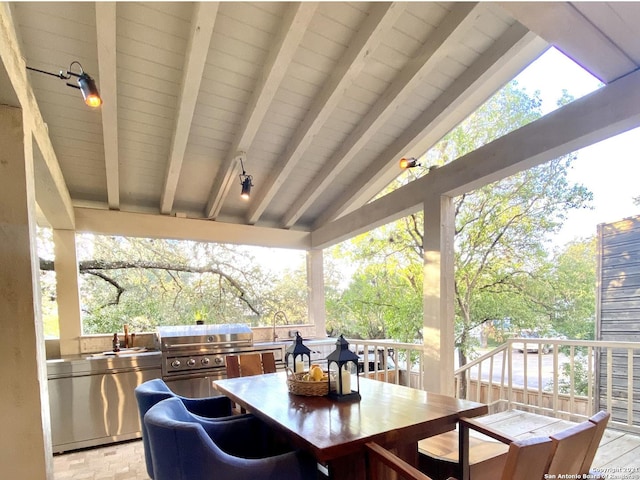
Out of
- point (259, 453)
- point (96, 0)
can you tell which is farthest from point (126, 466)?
point (96, 0)

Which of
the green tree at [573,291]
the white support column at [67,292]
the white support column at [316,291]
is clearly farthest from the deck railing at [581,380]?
the white support column at [67,292]

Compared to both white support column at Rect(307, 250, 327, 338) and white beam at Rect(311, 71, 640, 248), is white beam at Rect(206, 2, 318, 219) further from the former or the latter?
white support column at Rect(307, 250, 327, 338)

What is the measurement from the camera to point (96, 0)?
6.09 feet

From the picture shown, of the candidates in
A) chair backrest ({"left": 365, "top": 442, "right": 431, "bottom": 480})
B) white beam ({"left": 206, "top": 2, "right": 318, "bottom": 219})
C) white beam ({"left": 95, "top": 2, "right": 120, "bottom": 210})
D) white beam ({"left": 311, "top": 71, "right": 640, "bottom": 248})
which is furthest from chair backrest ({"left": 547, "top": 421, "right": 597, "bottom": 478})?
white beam ({"left": 95, "top": 2, "right": 120, "bottom": 210})

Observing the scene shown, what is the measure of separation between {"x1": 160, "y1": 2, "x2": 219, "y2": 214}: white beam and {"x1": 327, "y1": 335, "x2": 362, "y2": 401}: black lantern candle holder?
6.61ft

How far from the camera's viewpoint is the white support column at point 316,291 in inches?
205

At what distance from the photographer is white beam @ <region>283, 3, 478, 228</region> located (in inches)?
89.2

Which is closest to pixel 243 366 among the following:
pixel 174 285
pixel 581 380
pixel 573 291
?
pixel 174 285

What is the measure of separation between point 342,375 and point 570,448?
42.7 inches

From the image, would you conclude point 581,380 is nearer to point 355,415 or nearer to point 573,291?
point 573,291

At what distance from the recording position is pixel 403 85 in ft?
8.91

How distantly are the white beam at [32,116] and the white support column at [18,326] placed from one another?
19 cm

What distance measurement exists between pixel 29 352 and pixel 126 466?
184 cm

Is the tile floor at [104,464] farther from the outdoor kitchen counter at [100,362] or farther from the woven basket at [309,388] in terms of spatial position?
the woven basket at [309,388]
